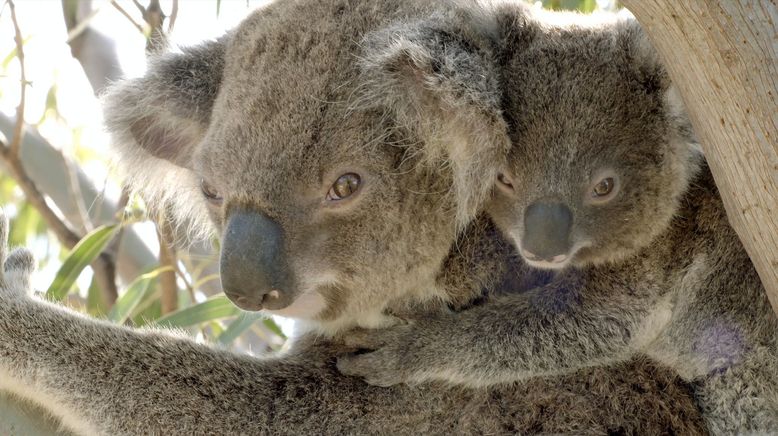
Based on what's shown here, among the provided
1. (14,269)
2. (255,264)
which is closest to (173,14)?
(14,269)

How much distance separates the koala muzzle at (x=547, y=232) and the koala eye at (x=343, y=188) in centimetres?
49

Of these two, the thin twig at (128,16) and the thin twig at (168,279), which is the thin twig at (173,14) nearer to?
the thin twig at (128,16)

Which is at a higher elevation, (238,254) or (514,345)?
(238,254)

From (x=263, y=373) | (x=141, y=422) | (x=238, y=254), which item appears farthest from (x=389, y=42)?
(x=141, y=422)

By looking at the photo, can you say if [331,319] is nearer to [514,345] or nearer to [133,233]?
[514,345]

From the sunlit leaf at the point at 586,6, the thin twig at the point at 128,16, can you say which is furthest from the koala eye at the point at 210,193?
the sunlit leaf at the point at 586,6

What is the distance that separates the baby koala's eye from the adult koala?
0.30 m

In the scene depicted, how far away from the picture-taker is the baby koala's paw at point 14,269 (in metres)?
3.06

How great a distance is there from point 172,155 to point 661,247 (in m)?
1.67

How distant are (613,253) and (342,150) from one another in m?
0.82

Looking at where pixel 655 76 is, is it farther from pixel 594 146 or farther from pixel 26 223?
pixel 26 223

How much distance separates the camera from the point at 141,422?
9.98 ft

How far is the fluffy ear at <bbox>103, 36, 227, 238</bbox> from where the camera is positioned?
325 centimetres

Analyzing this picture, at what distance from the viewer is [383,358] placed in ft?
9.62
